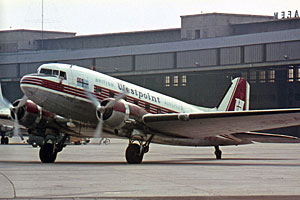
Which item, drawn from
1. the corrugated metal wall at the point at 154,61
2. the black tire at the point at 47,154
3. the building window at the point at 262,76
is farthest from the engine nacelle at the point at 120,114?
the corrugated metal wall at the point at 154,61

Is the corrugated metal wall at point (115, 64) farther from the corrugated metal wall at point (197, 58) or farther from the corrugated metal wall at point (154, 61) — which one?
the corrugated metal wall at point (197, 58)

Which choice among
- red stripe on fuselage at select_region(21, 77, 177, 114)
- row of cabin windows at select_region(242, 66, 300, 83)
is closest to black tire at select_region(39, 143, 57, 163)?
red stripe on fuselage at select_region(21, 77, 177, 114)

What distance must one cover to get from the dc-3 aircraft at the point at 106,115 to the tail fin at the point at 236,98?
5.31 meters

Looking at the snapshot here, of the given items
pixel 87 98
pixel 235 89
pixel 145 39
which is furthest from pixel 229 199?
pixel 145 39

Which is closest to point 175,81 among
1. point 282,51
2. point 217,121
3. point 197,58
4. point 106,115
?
point 197,58

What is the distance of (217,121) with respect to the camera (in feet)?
97.1

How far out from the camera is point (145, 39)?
340 feet

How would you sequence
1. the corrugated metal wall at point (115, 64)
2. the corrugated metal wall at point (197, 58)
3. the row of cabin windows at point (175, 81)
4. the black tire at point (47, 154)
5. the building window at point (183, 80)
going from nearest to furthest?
Answer: 1. the black tire at point (47, 154)
2. the corrugated metal wall at point (197, 58)
3. the building window at point (183, 80)
4. the row of cabin windows at point (175, 81)
5. the corrugated metal wall at point (115, 64)

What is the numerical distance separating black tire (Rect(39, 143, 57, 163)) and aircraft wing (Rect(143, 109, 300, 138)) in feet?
16.6

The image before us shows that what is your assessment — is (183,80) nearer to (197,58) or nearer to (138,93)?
(197,58)

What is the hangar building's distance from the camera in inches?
3194

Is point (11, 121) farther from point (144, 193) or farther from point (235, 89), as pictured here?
point (144, 193)

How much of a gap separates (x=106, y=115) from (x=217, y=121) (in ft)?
17.6

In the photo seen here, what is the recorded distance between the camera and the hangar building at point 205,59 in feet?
266
